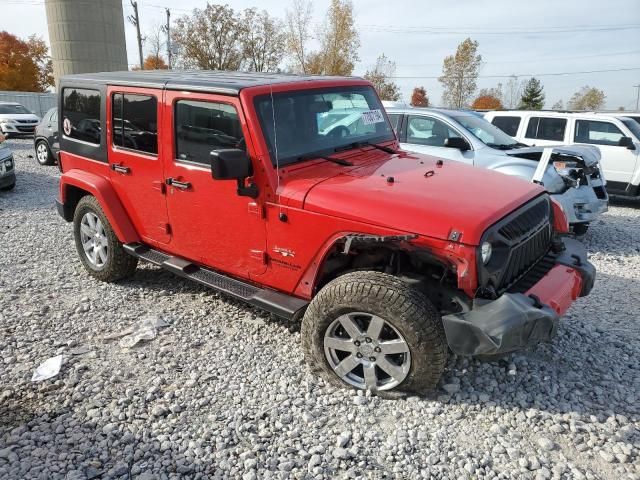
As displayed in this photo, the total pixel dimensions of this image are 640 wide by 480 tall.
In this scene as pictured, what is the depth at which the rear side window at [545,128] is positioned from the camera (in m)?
9.66

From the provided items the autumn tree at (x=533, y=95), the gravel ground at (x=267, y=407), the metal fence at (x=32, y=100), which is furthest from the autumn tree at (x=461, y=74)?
the gravel ground at (x=267, y=407)

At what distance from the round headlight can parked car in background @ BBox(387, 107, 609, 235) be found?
3281 mm

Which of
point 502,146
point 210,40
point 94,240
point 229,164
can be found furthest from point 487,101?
point 229,164

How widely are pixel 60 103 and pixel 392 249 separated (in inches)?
159

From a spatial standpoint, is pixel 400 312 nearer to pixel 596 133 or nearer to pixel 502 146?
pixel 502 146

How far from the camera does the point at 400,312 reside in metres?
2.95

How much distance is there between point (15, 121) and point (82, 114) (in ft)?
56.1

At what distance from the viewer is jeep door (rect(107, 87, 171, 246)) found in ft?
13.7

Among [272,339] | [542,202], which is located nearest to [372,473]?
[272,339]

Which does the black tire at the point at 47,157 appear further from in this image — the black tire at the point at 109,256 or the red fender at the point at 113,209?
the red fender at the point at 113,209

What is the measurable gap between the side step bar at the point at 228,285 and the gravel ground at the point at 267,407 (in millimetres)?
432

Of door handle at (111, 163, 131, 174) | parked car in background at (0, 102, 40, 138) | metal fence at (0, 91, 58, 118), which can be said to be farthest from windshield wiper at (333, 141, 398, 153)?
metal fence at (0, 91, 58, 118)

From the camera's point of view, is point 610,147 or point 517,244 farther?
point 610,147

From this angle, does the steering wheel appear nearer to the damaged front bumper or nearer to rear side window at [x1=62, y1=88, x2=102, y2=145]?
the damaged front bumper
